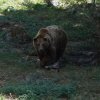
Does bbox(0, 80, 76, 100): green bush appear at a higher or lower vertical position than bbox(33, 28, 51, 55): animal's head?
lower

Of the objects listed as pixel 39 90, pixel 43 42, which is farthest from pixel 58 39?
pixel 39 90

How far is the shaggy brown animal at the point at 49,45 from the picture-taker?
10195mm

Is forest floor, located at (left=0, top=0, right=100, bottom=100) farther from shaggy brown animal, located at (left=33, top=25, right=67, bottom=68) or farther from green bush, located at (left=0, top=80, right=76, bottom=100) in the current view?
shaggy brown animal, located at (left=33, top=25, right=67, bottom=68)

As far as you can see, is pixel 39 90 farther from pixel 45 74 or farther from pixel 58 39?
pixel 58 39

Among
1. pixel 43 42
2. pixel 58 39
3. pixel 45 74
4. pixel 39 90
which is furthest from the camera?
pixel 58 39

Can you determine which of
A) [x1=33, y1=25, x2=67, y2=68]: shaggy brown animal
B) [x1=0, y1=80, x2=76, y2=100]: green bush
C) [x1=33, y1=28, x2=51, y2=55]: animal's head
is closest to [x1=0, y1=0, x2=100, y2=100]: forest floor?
[x1=0, y1=80, x2=76, y2=100]: green bush

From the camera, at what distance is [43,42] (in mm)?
10156

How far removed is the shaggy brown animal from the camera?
1020 cm

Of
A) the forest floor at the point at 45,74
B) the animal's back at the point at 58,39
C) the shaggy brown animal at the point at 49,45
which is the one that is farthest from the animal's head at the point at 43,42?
the forest floor at the point at 45,74

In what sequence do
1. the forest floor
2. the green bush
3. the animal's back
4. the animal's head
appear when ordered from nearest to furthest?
the green bush
the forest floor
the animal's head
the animal's back

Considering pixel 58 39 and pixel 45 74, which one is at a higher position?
pixel 58 39

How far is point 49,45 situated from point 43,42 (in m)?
0.18

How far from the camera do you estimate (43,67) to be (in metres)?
10.4

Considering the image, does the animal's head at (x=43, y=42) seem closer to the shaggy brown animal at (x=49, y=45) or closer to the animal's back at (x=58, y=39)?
the shaggy brown animal at (x=49, y=45)
